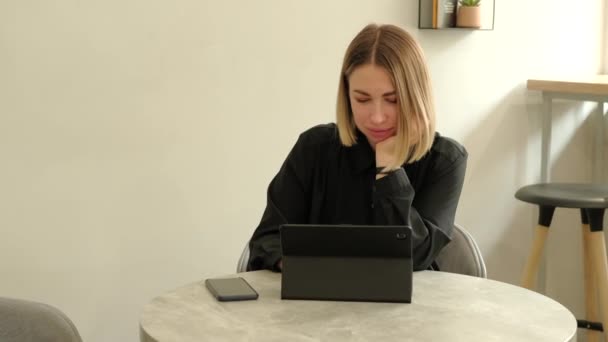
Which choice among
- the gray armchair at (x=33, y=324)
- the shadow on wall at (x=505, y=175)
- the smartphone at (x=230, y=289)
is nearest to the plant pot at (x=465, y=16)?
the shadow on wall at (x=505, y=175)

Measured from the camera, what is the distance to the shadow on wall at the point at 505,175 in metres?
3.77

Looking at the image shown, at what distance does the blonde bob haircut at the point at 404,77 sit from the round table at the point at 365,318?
16.0 inches

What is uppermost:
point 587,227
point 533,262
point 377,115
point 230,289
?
point 377,115

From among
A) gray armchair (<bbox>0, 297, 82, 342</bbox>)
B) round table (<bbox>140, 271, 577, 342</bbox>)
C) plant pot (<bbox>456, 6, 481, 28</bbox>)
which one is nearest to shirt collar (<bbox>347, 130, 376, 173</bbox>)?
round table (<bbox>140, 271, 577, 342</bbox>)

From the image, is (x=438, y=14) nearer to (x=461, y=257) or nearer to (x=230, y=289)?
(x=461, y=257)

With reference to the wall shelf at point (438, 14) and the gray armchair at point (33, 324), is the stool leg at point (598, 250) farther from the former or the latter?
the gray armchair at point (33, 324)

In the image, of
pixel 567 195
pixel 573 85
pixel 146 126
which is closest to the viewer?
pixel 146 126

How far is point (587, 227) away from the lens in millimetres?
3248

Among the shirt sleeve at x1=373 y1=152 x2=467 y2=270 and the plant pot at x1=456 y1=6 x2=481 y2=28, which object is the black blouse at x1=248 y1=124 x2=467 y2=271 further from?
the plant pot at x1=456 y1=6 x2=481 y2=28

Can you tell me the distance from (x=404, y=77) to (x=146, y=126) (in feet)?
3.13

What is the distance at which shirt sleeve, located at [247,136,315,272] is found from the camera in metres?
2.30

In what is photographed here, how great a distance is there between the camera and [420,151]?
226 centimetres

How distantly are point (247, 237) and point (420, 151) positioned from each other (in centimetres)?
102

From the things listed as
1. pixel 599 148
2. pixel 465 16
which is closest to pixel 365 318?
pixel 465 16
